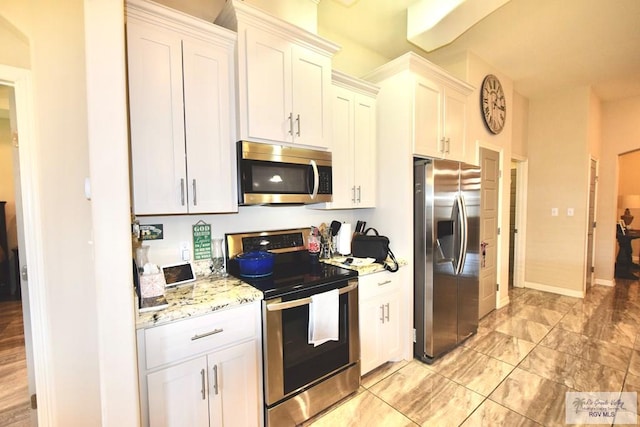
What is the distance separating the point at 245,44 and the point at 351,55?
4.85ft

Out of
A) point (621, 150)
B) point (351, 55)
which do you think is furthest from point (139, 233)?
point (621, 150)

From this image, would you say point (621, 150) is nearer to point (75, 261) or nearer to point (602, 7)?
point (602, 7)

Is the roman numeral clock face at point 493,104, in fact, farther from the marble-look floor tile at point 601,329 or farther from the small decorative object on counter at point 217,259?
the small decorative object on counter at point 217,259

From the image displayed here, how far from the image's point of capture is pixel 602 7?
231 centimetres

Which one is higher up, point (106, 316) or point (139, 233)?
point (139, 233)

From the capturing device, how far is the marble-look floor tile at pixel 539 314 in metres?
3.24

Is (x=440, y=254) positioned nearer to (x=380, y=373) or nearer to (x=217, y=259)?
(x=380, y=373)

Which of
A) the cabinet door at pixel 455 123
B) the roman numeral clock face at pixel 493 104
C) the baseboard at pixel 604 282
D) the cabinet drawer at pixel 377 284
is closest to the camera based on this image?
the cabinet drawer at pixel 377 284

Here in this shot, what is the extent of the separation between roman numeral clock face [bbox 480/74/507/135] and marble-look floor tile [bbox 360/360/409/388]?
9.42ft

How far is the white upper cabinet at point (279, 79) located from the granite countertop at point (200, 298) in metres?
0.92

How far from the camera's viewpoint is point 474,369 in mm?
2311

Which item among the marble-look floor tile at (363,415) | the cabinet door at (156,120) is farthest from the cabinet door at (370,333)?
the cabinet door at (156,120)

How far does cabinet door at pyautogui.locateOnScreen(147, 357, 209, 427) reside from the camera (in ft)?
4.14

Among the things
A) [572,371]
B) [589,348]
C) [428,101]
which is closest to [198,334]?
[428,101]
